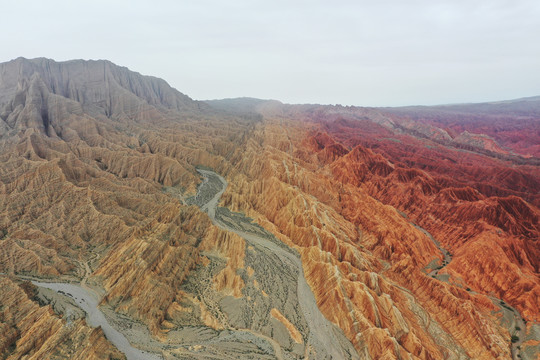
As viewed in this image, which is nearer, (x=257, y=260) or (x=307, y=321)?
(x=307, y=321)

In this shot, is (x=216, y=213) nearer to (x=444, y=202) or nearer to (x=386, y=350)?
(x=386, y=350)

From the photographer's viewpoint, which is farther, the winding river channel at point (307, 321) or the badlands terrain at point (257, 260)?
the badlands terrain at point (257, 260)

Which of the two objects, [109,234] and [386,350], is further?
[109,234]

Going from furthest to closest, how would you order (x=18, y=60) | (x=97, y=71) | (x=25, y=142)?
(x=97, y=71) → (x=18, y=60) → (x=25, y=142)

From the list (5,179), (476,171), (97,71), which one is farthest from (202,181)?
(97,71)

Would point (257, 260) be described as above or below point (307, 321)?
above

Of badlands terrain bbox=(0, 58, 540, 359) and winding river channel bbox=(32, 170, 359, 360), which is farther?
badlands terrain bbox=(0, 58, 540, 359)

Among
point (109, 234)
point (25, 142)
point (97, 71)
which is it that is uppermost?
point (97, 71)

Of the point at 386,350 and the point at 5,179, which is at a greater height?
the point at 5,179
